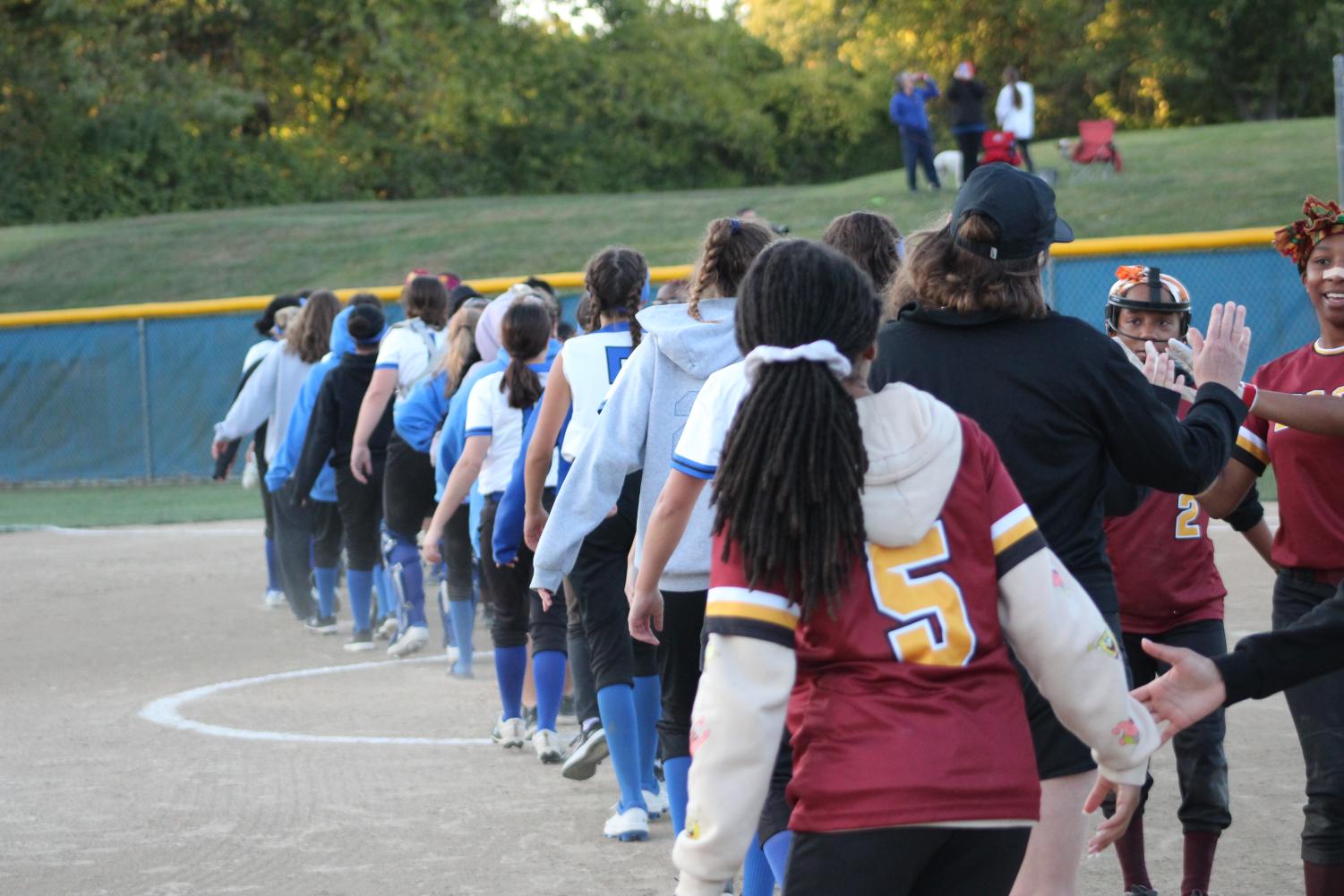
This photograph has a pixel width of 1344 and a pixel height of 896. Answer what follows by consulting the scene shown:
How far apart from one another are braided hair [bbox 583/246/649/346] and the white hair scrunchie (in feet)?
10.4

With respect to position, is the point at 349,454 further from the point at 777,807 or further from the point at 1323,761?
the point at 1323,761

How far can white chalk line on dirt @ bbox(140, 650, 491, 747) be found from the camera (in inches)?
299

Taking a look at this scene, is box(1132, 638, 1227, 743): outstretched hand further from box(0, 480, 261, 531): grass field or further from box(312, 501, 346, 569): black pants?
box(0, 480, 261, 531): grass field

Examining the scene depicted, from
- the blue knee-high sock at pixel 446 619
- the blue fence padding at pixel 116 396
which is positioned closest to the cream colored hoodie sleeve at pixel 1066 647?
the blue knee-high sock at pixel 446 619

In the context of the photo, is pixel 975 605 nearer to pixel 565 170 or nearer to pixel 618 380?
pixel 618 380

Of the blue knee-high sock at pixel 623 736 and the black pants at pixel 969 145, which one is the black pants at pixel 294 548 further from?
the black pants at pixel 969 145

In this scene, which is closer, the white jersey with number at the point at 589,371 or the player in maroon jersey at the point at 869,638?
the player in maroon jersey at the point at 869,638

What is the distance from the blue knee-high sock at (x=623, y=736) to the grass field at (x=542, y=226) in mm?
19338

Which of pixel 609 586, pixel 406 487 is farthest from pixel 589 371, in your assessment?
pixel 406 487

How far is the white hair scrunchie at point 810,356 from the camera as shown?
2.77 meters

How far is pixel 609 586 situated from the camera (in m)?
6.06

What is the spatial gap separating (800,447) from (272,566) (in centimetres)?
956

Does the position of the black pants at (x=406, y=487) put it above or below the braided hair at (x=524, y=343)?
below

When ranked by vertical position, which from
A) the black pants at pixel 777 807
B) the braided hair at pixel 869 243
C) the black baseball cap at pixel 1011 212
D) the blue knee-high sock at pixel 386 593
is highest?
the black baseball cap at pixel 1011 212
